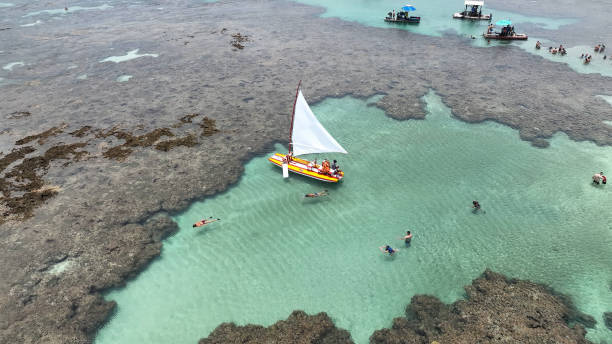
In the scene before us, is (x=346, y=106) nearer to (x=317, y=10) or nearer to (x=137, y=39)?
(x=137, y=39)

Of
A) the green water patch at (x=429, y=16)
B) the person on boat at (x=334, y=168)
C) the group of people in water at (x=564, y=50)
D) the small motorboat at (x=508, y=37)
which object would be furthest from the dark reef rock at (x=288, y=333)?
the green water patch at (x=429, y=16)

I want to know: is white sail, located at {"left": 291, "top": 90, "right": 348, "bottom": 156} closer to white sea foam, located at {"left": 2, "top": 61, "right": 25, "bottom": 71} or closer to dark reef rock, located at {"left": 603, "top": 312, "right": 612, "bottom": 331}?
dark reef rock, located at {"left": 603, "top": 312, "right": 612, "bottom": 331}

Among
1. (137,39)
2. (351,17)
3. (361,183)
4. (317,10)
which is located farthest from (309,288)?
(317,10)

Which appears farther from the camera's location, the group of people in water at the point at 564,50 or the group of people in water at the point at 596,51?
the group of people in water at the point at 564,50

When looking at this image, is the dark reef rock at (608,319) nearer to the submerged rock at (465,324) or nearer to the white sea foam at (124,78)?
the submerged rock at (465,324)

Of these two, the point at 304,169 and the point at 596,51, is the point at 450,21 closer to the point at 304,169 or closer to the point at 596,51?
the point at 596,51

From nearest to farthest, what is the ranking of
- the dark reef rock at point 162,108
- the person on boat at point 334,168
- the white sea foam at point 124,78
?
1. the dark reef rock at point 162,108
2. the person on boat at point 334,168
3. the white sea foam at point 124,78

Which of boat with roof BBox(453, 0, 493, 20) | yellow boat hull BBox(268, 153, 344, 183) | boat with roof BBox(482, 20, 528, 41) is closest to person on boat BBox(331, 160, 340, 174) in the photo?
yellow boat hull BBox(268, 153, 344, 183)
